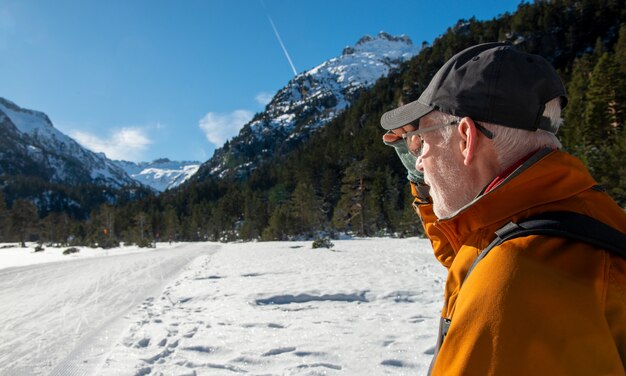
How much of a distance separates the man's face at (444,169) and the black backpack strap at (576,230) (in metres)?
0.35

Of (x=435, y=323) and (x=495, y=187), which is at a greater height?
(x=495, y=187)

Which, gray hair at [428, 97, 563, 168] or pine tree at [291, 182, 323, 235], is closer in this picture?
gray hair at [428, 97, 563, 168]

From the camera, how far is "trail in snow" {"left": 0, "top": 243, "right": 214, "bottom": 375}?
4684 mm

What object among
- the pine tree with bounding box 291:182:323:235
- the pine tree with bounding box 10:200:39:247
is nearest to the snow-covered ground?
the pine tree with bounding box 291:182:323:235

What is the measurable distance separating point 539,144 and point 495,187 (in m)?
0.28

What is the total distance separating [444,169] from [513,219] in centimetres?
33

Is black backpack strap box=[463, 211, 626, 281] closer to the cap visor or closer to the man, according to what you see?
the man

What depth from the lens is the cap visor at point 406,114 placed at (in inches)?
54.0

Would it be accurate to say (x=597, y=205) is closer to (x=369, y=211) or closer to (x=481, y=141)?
(x=481, y=141)

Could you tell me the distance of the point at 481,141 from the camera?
1.19 meters

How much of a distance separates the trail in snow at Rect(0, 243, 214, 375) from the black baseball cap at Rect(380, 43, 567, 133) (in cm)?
513

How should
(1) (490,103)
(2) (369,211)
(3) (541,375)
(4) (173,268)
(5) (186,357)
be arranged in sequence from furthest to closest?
1. (2) (369,211)
2. (4) (173,268)
3. (5) (186,357)
4. (1) (490,103)
5. (3) (541,375)

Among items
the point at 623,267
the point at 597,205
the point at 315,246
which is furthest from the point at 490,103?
the point at 315,246

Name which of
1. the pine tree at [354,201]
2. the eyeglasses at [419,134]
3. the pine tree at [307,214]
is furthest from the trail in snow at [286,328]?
the pine tree at [307,214]
